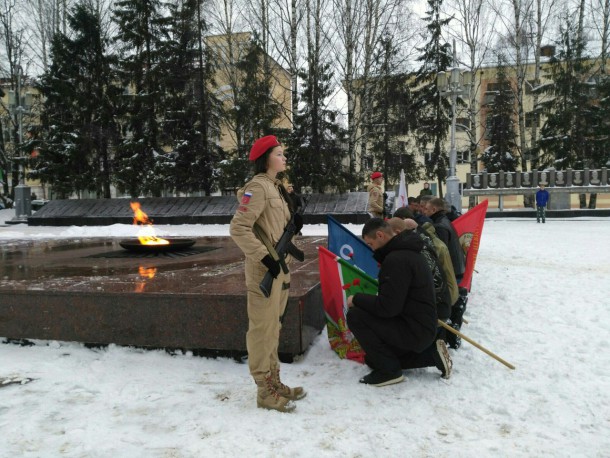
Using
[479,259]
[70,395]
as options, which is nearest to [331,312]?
[70,395]

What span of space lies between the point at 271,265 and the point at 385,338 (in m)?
1.23

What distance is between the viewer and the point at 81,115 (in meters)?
22.8

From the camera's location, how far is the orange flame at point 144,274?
4539mm

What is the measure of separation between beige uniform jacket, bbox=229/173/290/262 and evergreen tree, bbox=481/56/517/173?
31.4m

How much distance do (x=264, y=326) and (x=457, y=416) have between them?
1.41 meters

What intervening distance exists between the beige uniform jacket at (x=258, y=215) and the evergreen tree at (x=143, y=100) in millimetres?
18737

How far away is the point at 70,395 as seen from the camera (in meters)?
3.55

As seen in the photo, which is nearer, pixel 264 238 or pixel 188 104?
pixel 264 238

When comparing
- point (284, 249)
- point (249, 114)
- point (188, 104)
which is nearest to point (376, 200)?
point (284, 249)

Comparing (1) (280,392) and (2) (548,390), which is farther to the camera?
(2) (548,390)

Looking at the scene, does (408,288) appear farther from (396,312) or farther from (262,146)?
(262,146)

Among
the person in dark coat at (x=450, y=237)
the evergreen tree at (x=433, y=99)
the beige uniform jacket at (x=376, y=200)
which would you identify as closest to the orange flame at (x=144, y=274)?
the person in dark coat at (x=450, y=237)

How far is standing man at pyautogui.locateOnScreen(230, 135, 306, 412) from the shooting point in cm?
303

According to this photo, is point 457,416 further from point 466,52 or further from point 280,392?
point 466,52
